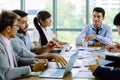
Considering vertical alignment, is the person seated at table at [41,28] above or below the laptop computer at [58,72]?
above

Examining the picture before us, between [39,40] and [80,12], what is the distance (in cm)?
295

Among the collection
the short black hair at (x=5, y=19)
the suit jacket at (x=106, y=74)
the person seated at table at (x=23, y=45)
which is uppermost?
the short black hair at (x=5, y=19)

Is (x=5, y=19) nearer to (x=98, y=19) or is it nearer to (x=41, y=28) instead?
(x=41, y=28)

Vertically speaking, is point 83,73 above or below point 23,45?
below

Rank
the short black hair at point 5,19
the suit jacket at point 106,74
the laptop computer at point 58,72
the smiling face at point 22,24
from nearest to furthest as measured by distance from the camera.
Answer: the suit jacket at point 106,74, the laptop computer at point 58,72, the short black hair at point 5,19, the smiling face at point 22,24

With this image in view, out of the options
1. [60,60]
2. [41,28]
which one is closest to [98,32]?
[41,28]

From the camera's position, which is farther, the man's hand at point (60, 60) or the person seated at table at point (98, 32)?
the person seated at table at point (98, 32)

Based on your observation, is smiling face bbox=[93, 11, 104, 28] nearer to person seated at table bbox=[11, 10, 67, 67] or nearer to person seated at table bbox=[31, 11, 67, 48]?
person seated at table bbox=[31, 11, 67, 48]

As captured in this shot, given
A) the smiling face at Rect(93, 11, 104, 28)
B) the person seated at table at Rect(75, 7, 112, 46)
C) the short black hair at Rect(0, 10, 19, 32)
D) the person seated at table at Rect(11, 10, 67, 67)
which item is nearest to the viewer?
the short black hair at Rect(0, 10, 19, 32)

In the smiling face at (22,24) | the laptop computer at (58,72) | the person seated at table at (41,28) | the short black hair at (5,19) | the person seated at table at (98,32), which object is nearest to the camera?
the laptop computer at (58,72)

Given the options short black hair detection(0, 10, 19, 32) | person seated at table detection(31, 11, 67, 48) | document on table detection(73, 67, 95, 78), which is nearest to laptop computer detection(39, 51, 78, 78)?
document on table detection(73, 67, 95, 78)

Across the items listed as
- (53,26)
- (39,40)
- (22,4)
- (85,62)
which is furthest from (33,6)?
(85,62)

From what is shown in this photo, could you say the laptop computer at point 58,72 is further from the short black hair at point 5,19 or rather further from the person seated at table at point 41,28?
the person seated at table at point 41,28

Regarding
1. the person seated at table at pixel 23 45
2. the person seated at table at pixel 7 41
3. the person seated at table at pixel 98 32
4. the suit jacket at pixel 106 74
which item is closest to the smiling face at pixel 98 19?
the person seated at table at pixel 98 32
